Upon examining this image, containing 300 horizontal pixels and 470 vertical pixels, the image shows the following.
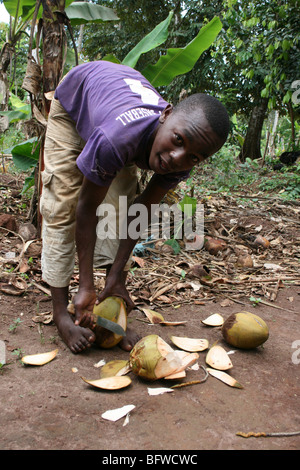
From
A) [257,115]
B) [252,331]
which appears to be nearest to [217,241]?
[252,331]

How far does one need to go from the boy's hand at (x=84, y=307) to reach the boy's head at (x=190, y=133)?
623 millimetres

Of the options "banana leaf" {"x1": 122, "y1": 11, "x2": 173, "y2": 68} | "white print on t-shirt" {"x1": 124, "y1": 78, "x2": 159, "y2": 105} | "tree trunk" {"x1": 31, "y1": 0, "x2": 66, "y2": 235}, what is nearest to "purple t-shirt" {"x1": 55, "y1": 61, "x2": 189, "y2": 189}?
"white print on t-shirt" {"x1": 124, "y1": 78, "x2": 159, "y2": 105}

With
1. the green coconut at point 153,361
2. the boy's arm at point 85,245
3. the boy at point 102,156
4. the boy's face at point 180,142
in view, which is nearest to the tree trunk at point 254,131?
the boy at point 102,156

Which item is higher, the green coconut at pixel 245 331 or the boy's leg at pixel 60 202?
the boy's leg at pixel 60 202

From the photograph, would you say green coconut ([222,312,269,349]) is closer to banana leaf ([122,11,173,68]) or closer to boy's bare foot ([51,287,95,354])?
boy's bare foot ([51,287,95,354])

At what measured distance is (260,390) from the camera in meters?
1.50

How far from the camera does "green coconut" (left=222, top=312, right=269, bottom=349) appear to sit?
174cm

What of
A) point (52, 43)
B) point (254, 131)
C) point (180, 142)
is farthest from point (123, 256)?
point (254, 131)

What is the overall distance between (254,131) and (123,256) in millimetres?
7513

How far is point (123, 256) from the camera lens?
1.89 meters

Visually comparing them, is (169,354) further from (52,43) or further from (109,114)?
(52,43)

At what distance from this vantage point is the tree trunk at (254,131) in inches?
330

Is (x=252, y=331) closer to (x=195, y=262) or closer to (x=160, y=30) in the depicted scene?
(x=195, y=262)

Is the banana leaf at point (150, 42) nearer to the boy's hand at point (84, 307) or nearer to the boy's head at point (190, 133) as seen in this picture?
the boy's head at point (190, 133)
